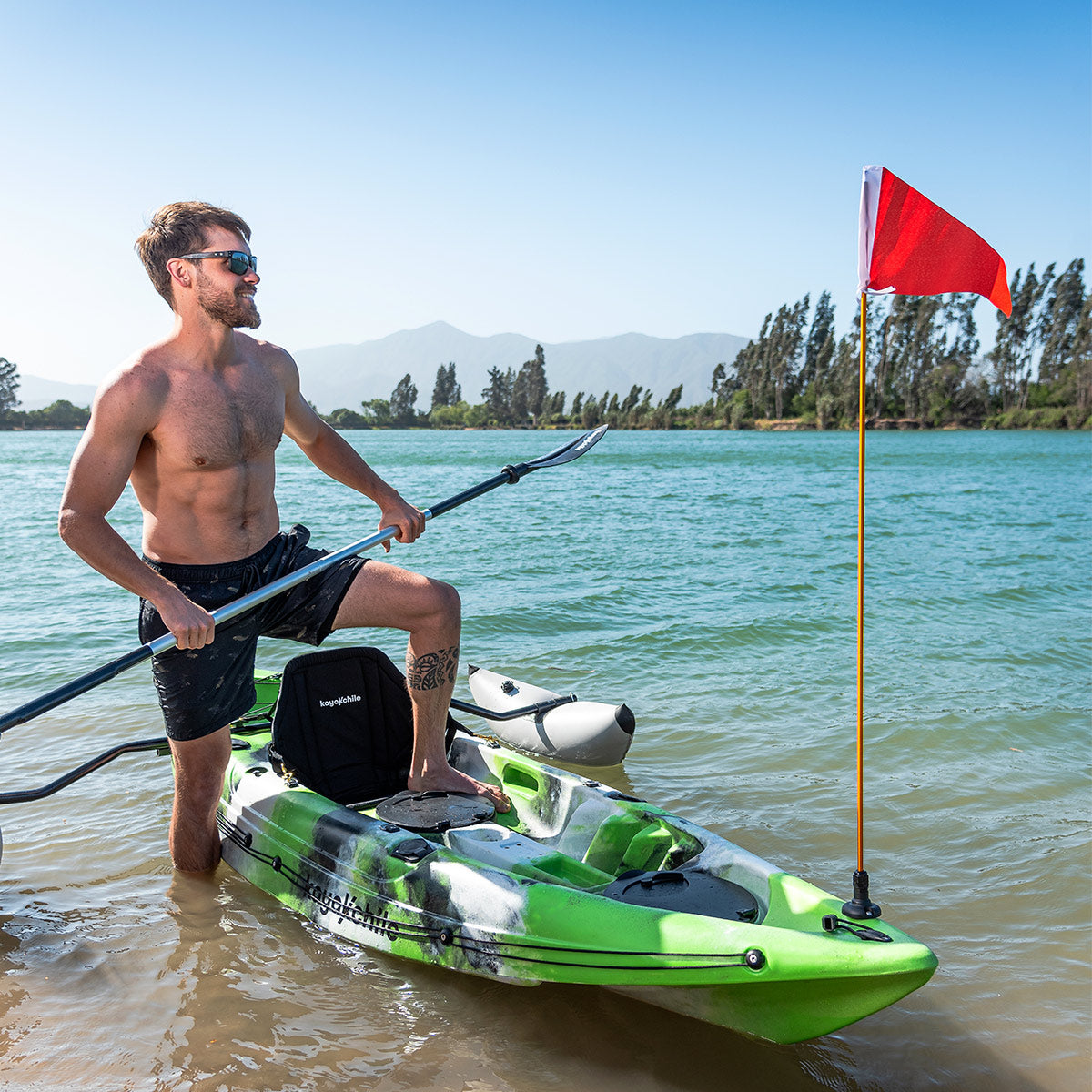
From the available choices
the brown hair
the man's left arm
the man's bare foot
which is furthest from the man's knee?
the brown hair

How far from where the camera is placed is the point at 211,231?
3.93 meters

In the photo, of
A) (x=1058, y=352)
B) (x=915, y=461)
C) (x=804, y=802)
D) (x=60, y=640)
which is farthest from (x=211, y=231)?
(x=1058, y=352)

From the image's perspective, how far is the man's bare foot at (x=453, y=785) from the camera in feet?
14.7

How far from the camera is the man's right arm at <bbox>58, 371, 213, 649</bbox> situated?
3568mm

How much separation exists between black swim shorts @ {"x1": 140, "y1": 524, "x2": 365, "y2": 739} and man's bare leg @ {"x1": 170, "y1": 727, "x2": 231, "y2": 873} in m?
0.08

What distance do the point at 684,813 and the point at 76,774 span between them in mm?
3172

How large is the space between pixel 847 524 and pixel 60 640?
16.6 meters

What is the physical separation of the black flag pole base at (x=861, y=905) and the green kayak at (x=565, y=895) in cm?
6

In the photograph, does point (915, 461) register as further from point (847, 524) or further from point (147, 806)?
point (147, 806)

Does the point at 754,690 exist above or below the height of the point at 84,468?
below

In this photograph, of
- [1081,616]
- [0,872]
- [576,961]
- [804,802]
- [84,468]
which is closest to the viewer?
[576,961]

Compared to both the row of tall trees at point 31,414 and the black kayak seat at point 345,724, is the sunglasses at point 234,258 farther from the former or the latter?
the row of tall trees at point 31,414

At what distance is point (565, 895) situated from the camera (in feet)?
11.1

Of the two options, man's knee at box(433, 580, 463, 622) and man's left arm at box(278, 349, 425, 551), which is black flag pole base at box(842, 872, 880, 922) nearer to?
man's knee at box(433, 580, 463, 622)
